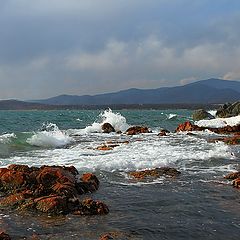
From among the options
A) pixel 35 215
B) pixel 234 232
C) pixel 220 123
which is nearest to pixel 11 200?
pixel 35 215

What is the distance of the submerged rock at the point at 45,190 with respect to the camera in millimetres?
10047

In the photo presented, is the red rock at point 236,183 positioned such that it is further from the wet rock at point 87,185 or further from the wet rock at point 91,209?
the wet rock at point 91,209

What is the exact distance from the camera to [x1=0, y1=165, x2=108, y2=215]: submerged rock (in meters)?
10.0

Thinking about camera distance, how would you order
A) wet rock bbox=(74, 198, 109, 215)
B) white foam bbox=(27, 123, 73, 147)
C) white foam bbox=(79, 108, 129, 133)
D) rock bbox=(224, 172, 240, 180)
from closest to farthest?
1. wet rock bbox=(74, 198, 109, 215)
2. rock bbox=(224, 172, 240, 180)
3. white foam bbox=(27, 123, 73, 147)
4. white foam bbox=(79, 108, 129, 133)

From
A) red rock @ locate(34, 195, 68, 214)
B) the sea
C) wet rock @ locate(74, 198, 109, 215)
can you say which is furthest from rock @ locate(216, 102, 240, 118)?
red rock @ locate(34, 195, 68, 214)

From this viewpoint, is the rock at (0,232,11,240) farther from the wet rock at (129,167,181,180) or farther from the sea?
the wet rock at (129,167,181,180)

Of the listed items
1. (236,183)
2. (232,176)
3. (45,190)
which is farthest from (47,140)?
(236,183)

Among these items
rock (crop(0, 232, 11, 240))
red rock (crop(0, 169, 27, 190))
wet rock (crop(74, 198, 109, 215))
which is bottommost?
wet rock (crop(74, 198, 109, 215))

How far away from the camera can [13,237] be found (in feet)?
26.9

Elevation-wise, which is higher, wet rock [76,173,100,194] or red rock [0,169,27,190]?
red rock [0,169,27,190]

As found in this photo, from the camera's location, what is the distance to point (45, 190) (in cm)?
1159

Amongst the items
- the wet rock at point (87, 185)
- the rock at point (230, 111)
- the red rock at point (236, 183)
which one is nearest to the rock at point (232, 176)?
the red rock at point (236, 183)

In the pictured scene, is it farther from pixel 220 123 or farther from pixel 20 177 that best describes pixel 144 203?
pixel 220 123

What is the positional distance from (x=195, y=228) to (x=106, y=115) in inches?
1814
